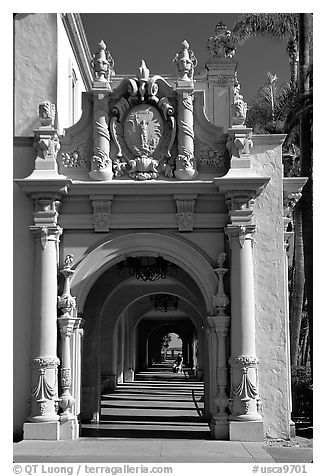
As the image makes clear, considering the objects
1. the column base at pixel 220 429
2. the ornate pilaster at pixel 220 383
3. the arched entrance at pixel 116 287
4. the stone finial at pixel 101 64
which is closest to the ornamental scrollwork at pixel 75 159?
the stone finial at pixel 101 64

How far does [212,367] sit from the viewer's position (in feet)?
51.0

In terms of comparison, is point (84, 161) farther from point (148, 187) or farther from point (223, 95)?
point (223, 95)

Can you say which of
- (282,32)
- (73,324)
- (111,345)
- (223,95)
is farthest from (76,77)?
(111,345)

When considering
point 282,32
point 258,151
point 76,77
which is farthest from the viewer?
point 282,32

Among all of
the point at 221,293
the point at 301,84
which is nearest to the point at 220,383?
the point at 221,293

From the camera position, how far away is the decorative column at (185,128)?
1589cm

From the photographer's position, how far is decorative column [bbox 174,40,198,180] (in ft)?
52.1

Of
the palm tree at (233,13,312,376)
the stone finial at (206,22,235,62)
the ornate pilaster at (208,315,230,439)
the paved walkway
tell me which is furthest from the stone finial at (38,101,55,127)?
the stone finial at (206,22,235,62)

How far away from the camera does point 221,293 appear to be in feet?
51.1

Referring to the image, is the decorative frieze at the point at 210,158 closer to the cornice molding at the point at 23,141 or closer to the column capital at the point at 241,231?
the column capital at the point at 241,231

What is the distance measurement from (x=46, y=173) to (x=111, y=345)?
13.6m

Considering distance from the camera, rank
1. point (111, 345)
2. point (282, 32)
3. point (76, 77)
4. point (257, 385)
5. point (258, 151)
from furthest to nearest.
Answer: point (111, 345) → point (282, 32) → point (76, 77) → point (258, 151) → point (257, 385)

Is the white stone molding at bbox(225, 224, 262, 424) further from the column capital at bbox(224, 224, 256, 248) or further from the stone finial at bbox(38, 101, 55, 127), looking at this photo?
the stone finial at bbox(38, 101, 55, 127)

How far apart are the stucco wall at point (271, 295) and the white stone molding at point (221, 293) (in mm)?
720
